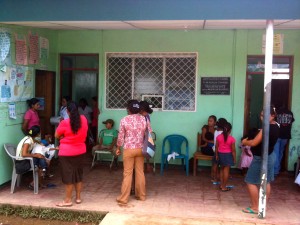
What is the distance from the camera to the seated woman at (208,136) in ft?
22.8

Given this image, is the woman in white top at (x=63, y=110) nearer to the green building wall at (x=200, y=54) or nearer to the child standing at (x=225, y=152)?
the green building wall at (x=200, y=54)

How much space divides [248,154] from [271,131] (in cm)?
225

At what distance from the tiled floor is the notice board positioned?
1641mm

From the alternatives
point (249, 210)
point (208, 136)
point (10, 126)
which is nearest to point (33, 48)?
point (10, 126)

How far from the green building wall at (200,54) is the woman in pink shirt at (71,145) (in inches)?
103

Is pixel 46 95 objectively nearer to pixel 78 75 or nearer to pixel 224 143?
pixel 78 75

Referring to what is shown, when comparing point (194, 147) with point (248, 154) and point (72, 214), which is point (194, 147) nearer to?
point (248, 154)

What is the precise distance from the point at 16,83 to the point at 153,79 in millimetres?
2730

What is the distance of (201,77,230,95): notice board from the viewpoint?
23.8 ft

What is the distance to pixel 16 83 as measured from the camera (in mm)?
6133

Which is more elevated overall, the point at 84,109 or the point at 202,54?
the point at 202,54

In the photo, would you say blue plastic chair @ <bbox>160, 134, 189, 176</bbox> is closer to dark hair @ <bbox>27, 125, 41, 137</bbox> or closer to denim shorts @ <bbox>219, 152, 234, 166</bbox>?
denim shorts @ <bbox>219, 152, 234, 166</bbox>

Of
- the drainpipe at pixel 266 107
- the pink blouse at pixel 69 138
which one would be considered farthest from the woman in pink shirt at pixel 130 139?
the drainpipe at pixel 266 107

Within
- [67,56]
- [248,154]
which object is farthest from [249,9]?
[67,56]
